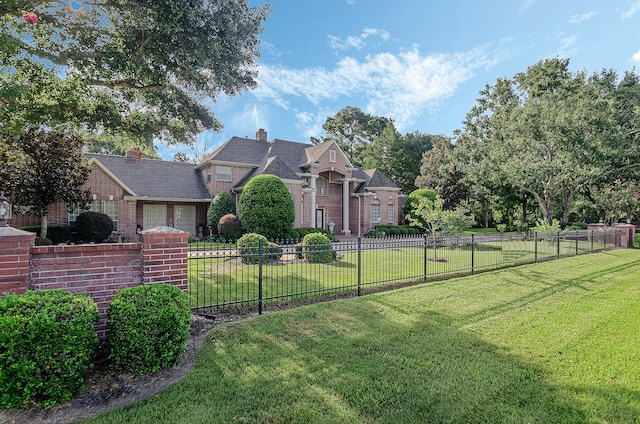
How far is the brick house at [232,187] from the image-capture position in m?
18.8

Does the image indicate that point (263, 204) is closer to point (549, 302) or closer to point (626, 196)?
point (549, 302)

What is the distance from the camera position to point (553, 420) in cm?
289

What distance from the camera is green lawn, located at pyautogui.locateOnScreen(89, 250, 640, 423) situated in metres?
3.00

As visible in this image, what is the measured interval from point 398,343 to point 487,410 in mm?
1557

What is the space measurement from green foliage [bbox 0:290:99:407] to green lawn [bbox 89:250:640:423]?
24.9 inches

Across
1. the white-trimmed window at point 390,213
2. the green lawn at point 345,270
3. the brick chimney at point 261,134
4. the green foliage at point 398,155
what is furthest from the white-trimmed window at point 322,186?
the green foliage at point 398,155

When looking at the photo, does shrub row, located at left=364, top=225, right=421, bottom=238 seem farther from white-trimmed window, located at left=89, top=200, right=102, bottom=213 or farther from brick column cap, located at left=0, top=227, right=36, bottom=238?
brick column cap, located at left=0, top=227, right=36, bottom=238

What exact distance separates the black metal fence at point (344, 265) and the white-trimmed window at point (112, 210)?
35.9 ft

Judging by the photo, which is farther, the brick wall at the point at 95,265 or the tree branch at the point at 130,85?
the tree branch at the point at 130,85

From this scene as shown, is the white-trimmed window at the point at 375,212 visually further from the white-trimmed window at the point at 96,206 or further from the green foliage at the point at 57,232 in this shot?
the green foliage at the point at 57,232

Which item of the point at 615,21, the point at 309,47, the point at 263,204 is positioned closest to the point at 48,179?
the point at 263,204

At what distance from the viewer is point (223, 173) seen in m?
21.9

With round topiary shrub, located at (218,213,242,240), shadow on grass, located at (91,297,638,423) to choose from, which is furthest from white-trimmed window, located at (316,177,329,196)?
shadow on grass, located at (91,297,638,423)

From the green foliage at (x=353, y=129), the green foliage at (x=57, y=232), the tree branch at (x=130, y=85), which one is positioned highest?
the green foliage at (x=353, y=129)
